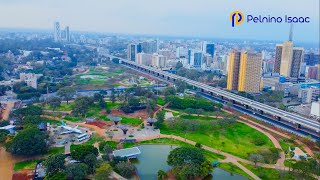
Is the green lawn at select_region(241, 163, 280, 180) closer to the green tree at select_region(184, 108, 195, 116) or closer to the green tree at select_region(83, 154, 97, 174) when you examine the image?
the green tree at select_region(83, 154, 97, 174)

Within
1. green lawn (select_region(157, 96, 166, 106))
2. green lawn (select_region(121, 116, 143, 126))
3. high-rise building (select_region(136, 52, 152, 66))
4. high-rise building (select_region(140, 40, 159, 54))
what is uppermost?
high-rise building (select_region(140, 40, 159, 54))

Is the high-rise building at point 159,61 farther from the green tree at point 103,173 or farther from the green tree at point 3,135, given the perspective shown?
the green tree at point 103,173

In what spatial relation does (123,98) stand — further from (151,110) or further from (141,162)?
(141,162)

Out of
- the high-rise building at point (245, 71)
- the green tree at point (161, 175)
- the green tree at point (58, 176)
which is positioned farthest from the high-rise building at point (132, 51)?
the green tree at point (58, 176)

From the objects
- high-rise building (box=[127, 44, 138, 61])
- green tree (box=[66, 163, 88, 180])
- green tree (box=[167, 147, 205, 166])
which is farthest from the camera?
high-rise building (box=[127, 44, 138, 61])

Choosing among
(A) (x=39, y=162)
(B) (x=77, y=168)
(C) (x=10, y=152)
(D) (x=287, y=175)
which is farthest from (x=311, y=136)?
(C) (x=10, y=152)

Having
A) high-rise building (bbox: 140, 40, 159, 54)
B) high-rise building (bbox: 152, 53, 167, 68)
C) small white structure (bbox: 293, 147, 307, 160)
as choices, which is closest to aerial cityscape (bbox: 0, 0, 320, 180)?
small white structure (bbox: 293, 147, 307, 160)
